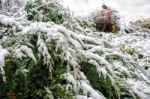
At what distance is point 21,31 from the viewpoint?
2.58 metres

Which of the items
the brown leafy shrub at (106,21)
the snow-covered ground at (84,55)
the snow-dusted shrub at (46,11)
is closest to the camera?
the snow-covered ground at (84,55)

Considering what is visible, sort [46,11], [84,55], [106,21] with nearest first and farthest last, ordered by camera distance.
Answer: [84,55], [46,11], [106,21]

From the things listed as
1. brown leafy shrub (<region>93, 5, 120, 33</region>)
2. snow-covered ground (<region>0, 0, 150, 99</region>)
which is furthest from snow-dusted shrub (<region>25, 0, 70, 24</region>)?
brown leafy shrub (<region>93, 5, 120, 33</region>)

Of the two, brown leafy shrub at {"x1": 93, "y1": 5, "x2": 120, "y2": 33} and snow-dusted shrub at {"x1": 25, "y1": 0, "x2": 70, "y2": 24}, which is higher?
snow-dusted shrub at {"x1": 25, "y1": 0, "x2": 70, "y2": 24}

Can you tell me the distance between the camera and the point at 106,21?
6773mm

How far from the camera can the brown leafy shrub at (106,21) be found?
6789 millimetres

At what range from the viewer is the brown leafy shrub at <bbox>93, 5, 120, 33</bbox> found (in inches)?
267

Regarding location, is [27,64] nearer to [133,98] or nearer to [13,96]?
[13,96]

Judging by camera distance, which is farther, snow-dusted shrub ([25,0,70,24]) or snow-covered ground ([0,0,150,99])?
snow-dusted shrub ([25,0,70,24])

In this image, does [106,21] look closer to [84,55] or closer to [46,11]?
[46,11]

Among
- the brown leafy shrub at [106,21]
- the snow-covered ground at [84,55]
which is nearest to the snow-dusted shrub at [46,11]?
the snow-covered ground at [84,55]

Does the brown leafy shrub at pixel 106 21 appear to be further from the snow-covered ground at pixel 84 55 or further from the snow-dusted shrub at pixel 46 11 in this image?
the snow-covered ground at pixel 84 55

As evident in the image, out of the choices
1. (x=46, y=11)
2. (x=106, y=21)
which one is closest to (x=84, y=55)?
(x=46, y=11)

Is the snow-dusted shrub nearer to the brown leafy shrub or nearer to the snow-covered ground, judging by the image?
the snow-covered ground
